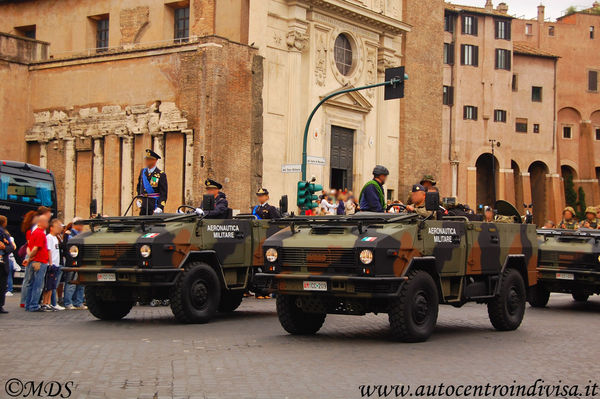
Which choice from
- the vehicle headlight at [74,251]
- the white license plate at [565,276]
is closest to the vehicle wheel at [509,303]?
the white license plate at [565,276]

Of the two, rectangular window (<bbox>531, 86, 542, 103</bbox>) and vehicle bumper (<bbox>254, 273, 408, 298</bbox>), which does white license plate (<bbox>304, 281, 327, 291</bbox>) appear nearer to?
vehicle bumper (<bbox>254, 273, 408, 298</bbox>)

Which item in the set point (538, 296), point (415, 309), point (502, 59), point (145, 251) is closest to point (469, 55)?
point (502, 59)

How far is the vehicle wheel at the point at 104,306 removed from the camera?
45.8ft

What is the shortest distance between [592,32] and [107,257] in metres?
66.8

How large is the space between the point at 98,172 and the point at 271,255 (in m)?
23.8

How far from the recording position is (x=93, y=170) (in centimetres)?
3441

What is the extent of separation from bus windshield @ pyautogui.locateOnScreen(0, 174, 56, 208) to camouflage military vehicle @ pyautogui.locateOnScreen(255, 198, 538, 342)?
13449mm

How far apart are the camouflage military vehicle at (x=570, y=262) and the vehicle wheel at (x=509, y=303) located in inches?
162

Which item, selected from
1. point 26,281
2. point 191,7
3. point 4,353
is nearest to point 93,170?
point 191,7

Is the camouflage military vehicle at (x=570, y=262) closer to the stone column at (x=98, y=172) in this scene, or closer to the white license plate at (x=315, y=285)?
the white license plate at (x=315, y=285)

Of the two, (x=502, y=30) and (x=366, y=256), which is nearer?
(x=366, y=256)

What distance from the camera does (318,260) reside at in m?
11.2

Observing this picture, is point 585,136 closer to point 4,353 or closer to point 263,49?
point 263,49

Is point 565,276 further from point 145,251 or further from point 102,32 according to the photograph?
point 102,32
